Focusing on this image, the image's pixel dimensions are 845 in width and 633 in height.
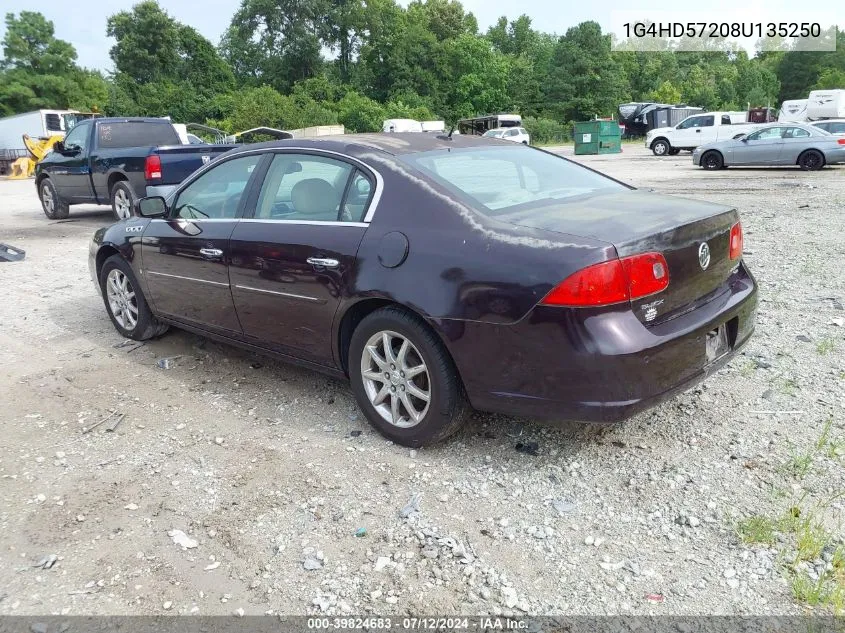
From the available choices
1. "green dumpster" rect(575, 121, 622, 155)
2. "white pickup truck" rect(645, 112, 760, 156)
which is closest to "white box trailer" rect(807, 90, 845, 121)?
"white pickup truck" rect(645, 112, 760, 156)

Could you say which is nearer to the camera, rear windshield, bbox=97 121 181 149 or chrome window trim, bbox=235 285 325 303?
chrome window trim, bbox=235 285 325 303

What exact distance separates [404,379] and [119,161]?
962cm

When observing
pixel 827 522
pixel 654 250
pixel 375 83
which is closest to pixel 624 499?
pixel 827 522

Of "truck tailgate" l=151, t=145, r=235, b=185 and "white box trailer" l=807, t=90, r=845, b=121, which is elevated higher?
"white box trailer" l=807, t=90, r=845, b=121

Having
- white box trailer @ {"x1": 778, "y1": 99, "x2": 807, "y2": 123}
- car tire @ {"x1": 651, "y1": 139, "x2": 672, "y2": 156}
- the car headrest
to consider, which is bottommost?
the car headrest

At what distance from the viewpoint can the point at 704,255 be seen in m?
3.28

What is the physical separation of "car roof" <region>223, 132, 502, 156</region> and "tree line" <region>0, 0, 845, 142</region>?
57.1 meters

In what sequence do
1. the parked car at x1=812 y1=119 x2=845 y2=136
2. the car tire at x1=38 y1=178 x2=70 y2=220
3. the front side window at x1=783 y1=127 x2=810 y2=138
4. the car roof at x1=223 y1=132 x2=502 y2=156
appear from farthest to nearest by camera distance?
the parked car at x1=812 y1=119 x2=845 y2=136, the front side window at x1=783 y1=127 x2=810 y2=138, the car tire at x1=38 y1=178 x2=70 y2=220, the car roof at x1=223 y1=132 x2=502 y2=156

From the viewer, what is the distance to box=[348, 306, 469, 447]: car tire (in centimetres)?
329

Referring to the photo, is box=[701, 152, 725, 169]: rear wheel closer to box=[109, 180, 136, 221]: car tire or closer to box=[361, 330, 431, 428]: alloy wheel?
box=[109, 180, 136, 221]: car tire

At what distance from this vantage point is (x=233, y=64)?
7850 centimetres

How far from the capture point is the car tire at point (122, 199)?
11.2 m

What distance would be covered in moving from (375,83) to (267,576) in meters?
77.2

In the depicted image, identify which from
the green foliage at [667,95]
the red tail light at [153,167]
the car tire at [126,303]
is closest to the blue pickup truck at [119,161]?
the red tail light at [153,167]
